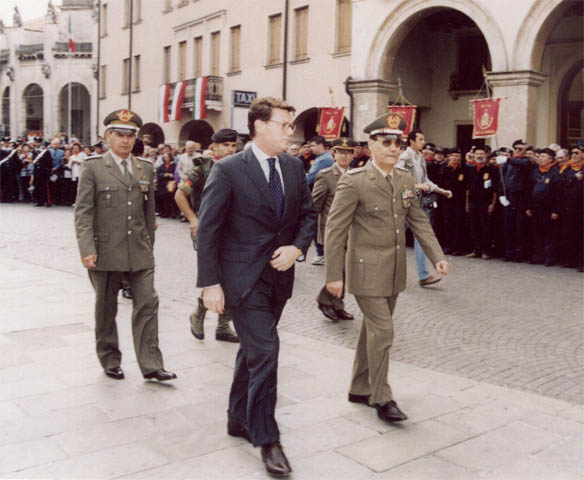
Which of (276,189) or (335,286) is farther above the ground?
(276,189)

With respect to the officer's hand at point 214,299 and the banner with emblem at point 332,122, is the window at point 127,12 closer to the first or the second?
the banner with emblem at point 332,122

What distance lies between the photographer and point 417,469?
4.09 metres

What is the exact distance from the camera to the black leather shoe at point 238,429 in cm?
448

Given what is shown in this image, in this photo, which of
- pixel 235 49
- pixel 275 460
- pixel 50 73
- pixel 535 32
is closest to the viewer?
pixel 275 460

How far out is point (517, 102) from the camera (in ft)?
58.3

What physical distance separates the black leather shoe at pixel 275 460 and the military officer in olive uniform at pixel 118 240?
5.93 feet

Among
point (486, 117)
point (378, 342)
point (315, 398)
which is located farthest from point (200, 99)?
point (378, 342)

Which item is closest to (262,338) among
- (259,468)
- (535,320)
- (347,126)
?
(259,468)

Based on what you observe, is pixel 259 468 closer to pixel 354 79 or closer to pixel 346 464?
pixel 346 464

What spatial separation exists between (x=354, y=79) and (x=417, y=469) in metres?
19.1

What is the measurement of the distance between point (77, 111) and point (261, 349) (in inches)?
2114

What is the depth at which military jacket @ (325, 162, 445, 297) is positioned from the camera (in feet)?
16.4

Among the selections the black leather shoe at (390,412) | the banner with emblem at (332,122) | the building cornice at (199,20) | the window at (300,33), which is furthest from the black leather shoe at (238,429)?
the building cornice at (199,20)

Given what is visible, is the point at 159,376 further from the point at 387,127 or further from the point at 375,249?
the point at 387,127
